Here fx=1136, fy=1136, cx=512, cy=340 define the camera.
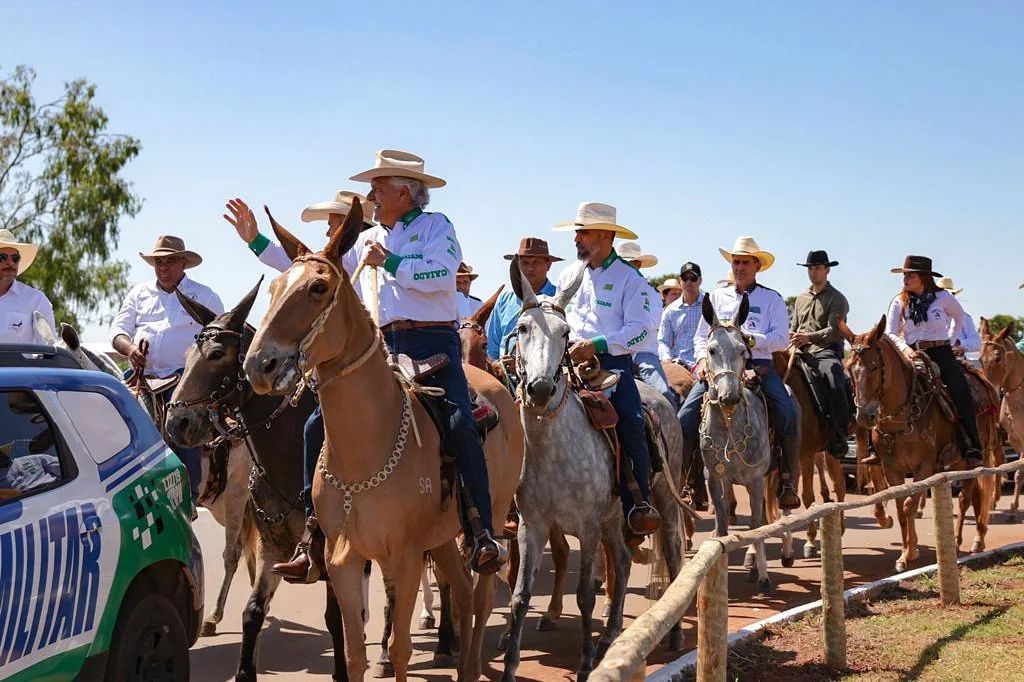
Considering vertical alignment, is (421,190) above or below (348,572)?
above

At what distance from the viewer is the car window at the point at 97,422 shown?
546 cm

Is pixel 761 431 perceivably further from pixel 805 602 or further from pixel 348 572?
pixel 348 572

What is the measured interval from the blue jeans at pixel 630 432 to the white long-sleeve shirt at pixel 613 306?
0.83 feet

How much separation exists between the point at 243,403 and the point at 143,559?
81.0 inches

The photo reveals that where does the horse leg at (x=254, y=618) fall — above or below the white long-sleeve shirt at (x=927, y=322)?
below

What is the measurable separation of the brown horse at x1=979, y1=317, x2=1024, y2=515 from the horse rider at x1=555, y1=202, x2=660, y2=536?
1086 cm

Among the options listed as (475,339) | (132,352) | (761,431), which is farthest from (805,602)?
(132,352)

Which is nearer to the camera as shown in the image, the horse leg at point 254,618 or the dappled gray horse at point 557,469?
the horse leg at point 254,618

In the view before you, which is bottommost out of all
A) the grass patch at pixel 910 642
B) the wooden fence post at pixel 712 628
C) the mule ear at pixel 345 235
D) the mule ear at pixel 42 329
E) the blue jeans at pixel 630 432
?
the grass patch at pixel 910 642

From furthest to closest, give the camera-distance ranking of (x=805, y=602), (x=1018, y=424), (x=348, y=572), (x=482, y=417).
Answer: (x=1018, y=424), (x=805, y=602), (x=482, y=417), (x=348, y=572)

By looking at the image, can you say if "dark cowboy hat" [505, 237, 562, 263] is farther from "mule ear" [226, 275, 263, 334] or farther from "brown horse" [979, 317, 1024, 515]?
"brown horse" [979, 317, 1024, 515]

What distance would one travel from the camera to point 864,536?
15047 millimetres

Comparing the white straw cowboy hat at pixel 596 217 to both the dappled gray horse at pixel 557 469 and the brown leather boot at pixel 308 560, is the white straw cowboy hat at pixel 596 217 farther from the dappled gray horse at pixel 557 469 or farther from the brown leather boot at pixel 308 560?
the brown leather boot at pixel 308 560

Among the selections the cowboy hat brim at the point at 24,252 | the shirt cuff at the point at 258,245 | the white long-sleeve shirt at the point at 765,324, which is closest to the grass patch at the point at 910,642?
the white long-sleeve shirt at the point at 765,324
